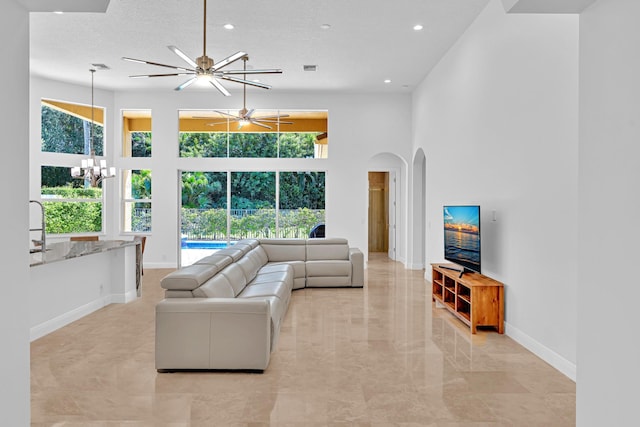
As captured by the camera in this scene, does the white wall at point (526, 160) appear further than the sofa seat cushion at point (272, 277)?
No

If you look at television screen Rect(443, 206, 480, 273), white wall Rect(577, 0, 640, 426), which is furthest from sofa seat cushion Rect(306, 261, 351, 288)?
white wall Rect(577, 0, 640, 426)

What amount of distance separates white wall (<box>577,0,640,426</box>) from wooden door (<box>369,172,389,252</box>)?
10229 millimetres

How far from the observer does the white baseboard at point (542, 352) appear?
336 cm

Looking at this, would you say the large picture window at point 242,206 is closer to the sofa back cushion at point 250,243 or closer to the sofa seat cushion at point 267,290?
the sofa back cushion at point 250,243

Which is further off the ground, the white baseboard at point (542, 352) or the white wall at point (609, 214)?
the white wall at point (609, 214)

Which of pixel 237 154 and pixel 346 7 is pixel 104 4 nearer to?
pixel 346 7

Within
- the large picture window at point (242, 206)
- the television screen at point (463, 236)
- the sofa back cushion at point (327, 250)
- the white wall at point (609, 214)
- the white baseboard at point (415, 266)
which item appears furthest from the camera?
the large picture window at point (242, 206)

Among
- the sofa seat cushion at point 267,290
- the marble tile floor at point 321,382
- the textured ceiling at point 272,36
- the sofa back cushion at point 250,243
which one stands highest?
the textured ceiling at point 272,36

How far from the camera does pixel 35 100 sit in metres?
8.13

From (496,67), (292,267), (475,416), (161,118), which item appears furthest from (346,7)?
(161,118)

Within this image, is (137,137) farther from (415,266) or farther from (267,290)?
(415,266)

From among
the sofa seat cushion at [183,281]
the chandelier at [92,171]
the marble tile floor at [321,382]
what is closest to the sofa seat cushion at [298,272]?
the marble tile floor at [321,382]

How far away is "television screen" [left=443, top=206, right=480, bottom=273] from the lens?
15.6ft

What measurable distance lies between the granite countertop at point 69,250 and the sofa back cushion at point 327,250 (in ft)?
9.05
